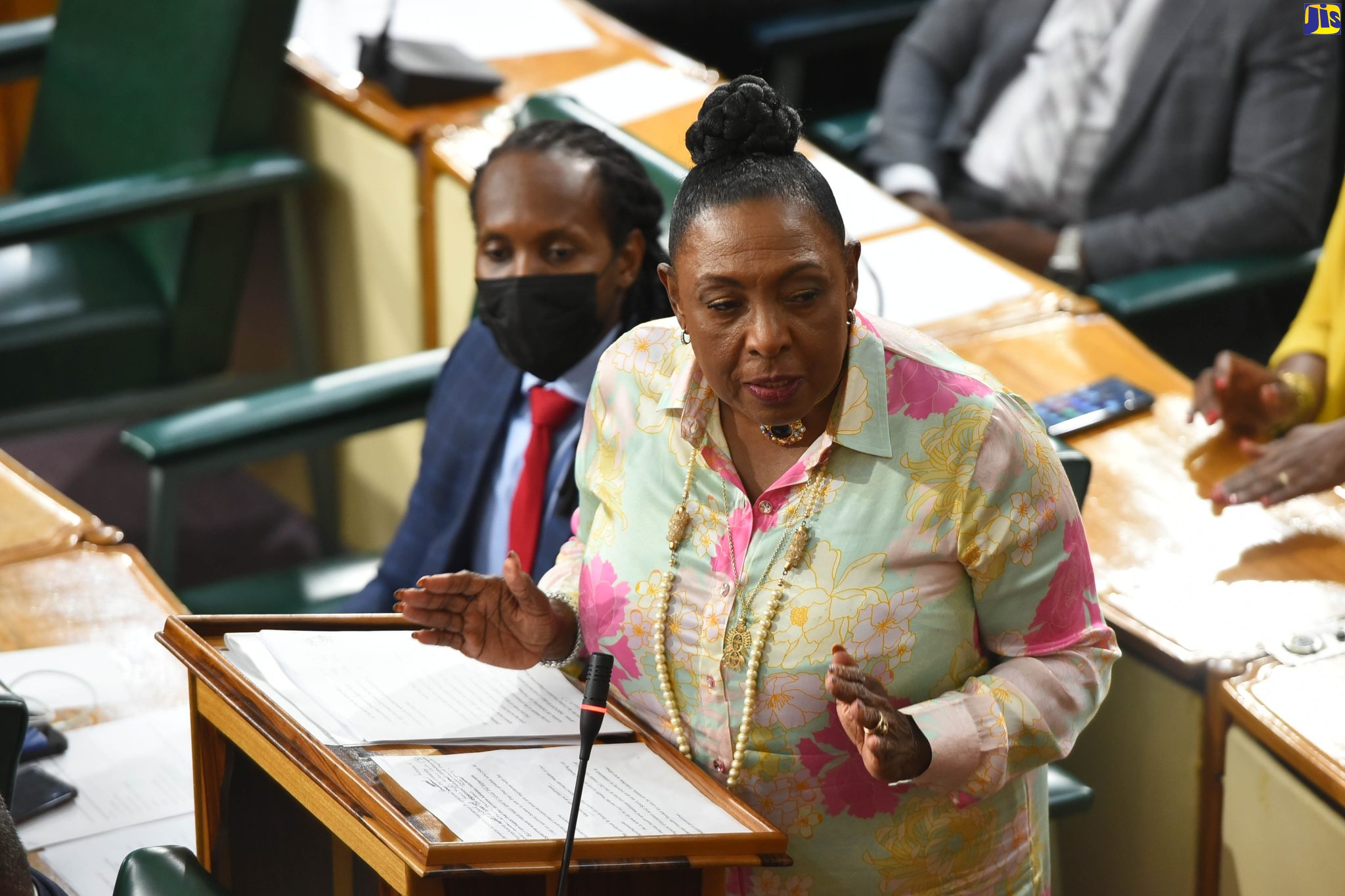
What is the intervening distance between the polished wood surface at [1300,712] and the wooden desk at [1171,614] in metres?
0.03

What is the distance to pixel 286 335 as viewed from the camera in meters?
3.52

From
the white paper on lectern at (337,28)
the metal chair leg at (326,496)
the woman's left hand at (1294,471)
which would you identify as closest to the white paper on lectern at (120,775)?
the woman's left hand at (1294,471)

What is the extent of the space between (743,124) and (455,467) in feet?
3.25

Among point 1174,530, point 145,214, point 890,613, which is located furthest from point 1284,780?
point 145,214

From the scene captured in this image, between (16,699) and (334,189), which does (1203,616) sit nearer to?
(16,699)

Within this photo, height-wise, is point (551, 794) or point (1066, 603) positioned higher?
point (1066, 603)

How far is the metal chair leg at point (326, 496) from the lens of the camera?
3240mm

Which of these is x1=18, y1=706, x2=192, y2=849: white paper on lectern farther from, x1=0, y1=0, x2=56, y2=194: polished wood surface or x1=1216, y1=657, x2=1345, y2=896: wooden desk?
x1=0, y1=0, x2=56, y2=194: polished wood surface

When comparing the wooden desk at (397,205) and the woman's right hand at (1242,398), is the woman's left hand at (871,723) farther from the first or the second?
the wooden desk at (397,205)

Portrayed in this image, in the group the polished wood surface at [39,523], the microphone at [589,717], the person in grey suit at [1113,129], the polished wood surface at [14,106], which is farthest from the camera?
the polished wood surface at [14,106]

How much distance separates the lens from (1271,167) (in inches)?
119

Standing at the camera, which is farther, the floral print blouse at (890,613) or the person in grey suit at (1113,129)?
the person in grey suit at (1113,129)

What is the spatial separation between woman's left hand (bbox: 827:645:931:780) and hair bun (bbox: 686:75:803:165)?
1.32 ft

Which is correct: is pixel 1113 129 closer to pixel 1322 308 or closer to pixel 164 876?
pixel 1322 308
